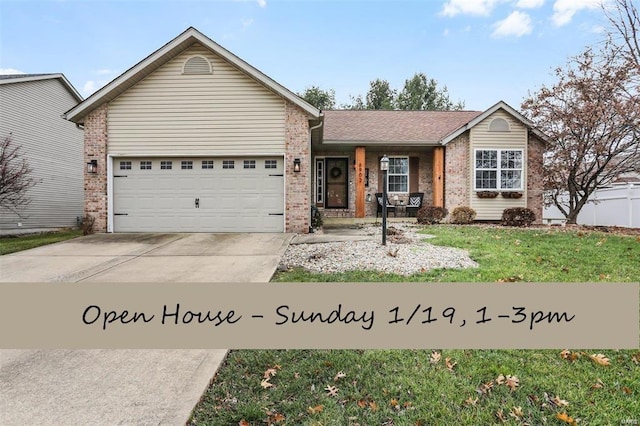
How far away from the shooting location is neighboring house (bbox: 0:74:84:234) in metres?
13.4

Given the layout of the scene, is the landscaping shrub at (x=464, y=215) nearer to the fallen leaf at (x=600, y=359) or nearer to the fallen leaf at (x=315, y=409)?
the fallen leaf at (x=600, y=359)

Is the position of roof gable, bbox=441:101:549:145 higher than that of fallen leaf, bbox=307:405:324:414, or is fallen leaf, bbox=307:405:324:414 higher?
roof gable, bbox=441:101:549:145

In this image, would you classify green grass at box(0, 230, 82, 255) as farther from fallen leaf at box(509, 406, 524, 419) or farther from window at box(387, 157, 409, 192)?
window at box(387, 157, 409, 192)

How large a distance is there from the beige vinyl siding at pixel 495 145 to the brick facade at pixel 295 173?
6.92 metres

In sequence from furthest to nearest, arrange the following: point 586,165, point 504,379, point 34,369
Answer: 1. point 586,165
2. point 34,369
3. point 504,379

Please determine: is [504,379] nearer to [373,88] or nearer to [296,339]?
[296,339]

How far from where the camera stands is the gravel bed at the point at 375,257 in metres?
5.82

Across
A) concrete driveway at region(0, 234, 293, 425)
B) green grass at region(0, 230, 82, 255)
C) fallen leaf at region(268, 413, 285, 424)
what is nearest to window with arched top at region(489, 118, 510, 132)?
concrete driveway at region(0, 234, 293, 425)

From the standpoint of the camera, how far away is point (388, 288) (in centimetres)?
433

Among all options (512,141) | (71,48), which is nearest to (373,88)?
(512,141)

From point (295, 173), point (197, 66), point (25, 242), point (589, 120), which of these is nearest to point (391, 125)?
point (589, 120)

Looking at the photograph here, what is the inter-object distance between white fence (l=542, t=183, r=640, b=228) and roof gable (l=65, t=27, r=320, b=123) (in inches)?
431

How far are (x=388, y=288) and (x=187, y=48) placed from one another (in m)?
8.93

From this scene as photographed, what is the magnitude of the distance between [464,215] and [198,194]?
354 inches
